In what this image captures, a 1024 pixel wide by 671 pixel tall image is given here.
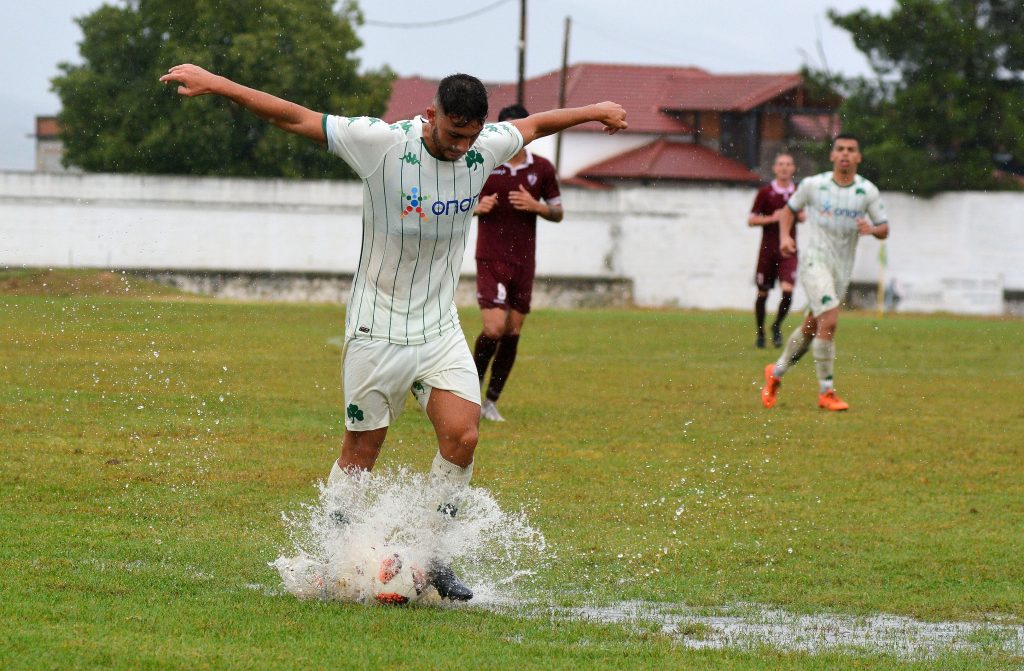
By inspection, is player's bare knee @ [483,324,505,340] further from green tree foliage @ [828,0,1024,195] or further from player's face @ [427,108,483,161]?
green tree foliage @ [828,0,1024,195]

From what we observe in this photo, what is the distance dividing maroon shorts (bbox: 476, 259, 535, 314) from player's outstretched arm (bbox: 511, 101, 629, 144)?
16.4ft

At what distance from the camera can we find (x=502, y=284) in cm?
1152

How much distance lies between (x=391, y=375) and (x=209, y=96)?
1296 inches

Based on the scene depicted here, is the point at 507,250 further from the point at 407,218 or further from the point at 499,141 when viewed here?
the point at 407,218

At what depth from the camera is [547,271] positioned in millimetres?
40750

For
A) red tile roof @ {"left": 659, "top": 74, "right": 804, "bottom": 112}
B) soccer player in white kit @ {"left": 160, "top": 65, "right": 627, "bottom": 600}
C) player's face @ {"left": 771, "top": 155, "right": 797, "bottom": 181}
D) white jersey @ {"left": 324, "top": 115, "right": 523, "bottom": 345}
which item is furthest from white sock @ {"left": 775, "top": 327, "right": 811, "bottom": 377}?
red tile roof @ {"left": 659, "top": 74, "right": 804, "bottom": 112}

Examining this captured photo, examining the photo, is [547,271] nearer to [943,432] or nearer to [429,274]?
[943,432]

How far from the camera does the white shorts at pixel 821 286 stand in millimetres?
13203

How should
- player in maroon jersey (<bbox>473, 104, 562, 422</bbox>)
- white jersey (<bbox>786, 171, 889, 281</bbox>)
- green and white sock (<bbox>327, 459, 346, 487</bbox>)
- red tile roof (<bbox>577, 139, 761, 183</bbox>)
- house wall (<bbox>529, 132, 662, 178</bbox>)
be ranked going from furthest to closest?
house wall (<bbox>529, 132, 662, 178</bbox>) → red tile roof (<bbox>577, 139, 761, 183</bbox>) → white jersey (<bbox>786, 171, 889, 281</bbox>) → player in maroon jersey (<bbox>473, 104, 562, 422</bbox>) → green and white sock (<bbox>327, 459, 346, 487</bbox>)

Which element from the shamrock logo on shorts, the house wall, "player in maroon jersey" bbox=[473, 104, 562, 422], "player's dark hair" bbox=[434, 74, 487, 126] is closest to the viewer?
"player's dark hair" bbox=[434, 74, 487, 126]

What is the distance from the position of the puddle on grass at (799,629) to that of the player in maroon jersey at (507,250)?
19.0 ft

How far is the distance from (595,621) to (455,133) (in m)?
1.92

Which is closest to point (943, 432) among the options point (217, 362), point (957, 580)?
point (957, 580)

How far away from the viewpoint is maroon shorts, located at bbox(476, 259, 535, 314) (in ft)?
37.7
